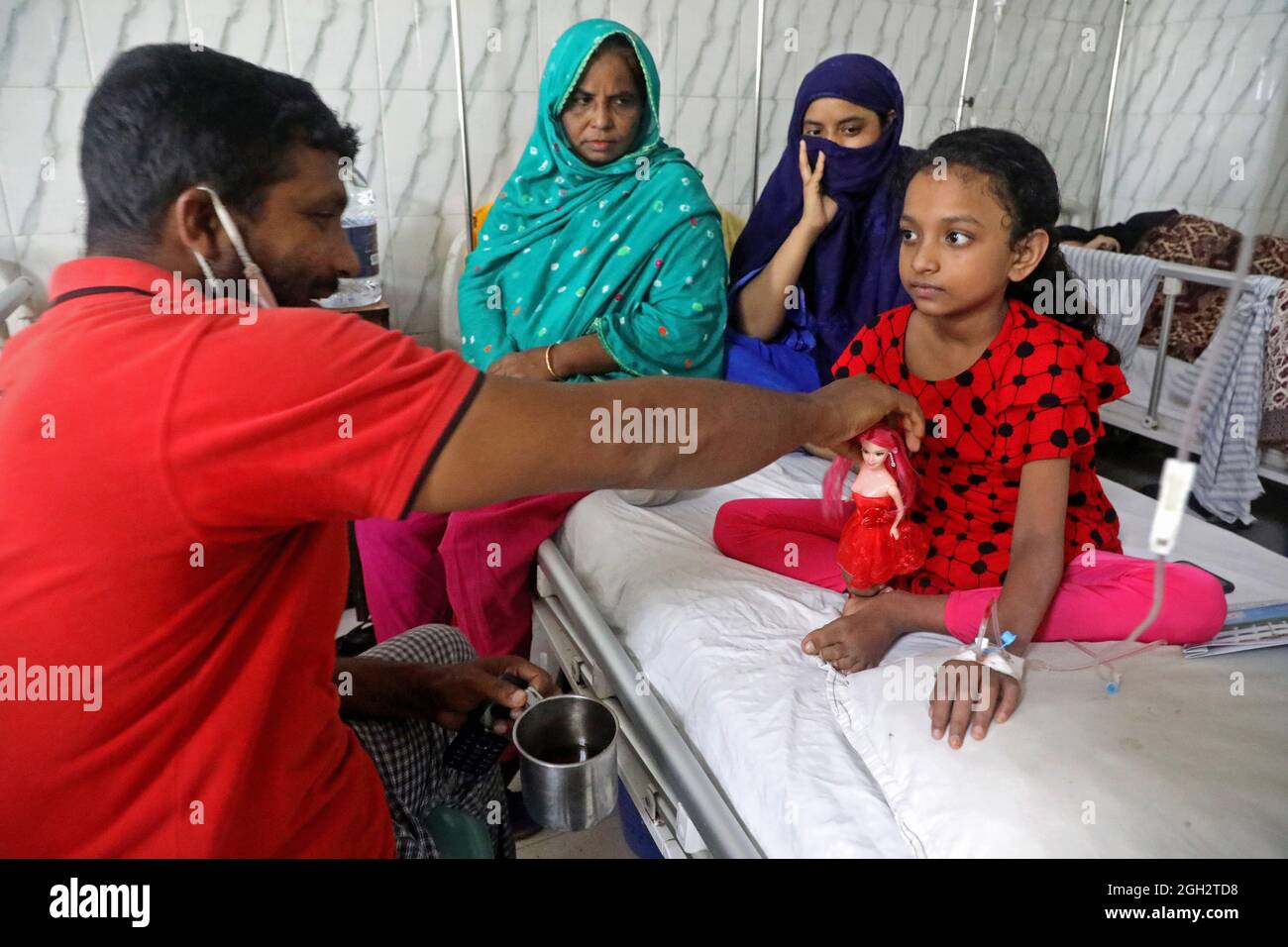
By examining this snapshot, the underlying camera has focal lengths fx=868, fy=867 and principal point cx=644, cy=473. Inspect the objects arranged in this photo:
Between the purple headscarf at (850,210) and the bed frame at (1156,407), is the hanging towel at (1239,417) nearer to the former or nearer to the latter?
the bed frame at (1156,407)

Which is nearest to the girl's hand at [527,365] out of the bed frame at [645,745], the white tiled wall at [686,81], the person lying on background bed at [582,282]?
the person lying on background bed at [582,282]

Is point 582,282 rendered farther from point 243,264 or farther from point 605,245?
point 243,264

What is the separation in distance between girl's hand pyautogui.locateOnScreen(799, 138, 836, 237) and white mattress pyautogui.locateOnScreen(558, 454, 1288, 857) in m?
0.63

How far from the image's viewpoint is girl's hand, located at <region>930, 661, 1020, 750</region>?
111 centimetres

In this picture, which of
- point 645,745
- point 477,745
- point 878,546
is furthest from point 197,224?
point 878,546

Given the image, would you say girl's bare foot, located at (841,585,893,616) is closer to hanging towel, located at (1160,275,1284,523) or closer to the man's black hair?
the man's black hair

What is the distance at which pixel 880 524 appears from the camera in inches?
57.4

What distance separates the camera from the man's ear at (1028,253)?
1.49 metres

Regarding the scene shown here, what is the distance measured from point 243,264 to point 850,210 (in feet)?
5.63

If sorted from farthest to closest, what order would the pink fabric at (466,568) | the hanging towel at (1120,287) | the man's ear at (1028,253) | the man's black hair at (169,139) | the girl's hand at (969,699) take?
1. the hanging towel at (1120,287)
2. the pink fabric at (466,568)
3. the man's ear at (1028,253)
4. the girl's hand at (969,699)
5. the man's black hair at (169,139)

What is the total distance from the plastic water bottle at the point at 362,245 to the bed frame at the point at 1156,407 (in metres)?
2.85

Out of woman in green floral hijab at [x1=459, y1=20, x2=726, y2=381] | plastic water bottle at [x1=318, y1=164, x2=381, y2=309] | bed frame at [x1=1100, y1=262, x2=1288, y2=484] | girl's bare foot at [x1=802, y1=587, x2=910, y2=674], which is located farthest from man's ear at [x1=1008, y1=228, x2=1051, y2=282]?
plastic water bottle at [x1=318, y1=164, x2=381, y2=309]

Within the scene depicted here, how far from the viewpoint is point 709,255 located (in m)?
2.24

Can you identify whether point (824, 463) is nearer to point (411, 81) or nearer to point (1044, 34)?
point (411, 81)
